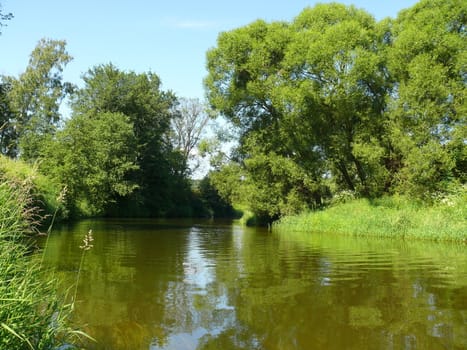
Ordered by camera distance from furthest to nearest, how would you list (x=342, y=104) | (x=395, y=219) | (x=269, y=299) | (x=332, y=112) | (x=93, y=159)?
1. (x=93, y=159)
2. (x=332, y=112)
3. (x=342, y=104)
4. (x=395, y=219)
5. (x=269, y=299)

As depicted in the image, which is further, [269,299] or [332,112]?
[332,112]

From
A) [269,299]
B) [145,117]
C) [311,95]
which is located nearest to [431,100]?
[311,95]

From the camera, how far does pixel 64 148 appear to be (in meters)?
40.3

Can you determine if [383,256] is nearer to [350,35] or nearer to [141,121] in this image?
[350,35]

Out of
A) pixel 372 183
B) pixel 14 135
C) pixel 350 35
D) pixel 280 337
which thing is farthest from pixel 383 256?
pixel 14 135

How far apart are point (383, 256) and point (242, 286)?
6.25 meters

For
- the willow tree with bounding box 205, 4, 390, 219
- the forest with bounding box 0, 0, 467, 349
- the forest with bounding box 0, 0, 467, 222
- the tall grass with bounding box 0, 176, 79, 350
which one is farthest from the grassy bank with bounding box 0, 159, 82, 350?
the willow tree with bounding box 205, 4, 390, 219

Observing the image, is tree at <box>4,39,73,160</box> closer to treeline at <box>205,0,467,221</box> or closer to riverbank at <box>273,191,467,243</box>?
treeline at <box>205,0,467,221</box>

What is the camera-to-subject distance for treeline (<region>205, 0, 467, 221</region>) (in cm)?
2319

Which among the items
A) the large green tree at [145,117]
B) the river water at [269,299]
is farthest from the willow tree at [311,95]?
the large green tree at [145,117]

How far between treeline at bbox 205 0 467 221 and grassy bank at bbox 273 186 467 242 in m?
1.28

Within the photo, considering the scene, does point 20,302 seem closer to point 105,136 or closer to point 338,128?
point 338,128

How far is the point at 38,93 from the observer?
160 ft

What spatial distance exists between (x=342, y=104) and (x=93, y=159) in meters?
25.7
